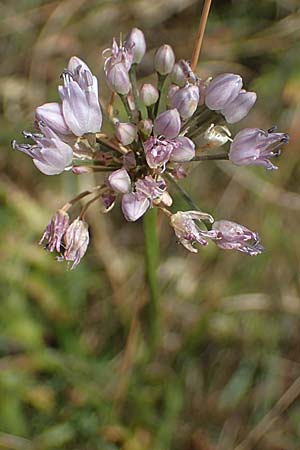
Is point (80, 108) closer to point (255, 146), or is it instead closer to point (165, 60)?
point (165, 60)

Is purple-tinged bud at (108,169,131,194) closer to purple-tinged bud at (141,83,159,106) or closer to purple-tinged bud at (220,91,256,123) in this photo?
purple-tinged bud at (141,83,159,106)

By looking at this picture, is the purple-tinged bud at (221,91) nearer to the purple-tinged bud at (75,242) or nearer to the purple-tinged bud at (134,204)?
the purple-tinged bud at (134,204)

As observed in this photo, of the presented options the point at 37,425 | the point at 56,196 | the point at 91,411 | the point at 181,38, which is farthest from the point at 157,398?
the point at 181,38

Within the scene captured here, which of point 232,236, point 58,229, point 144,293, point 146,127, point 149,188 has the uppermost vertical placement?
point 146,127

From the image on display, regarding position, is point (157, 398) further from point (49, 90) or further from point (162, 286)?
point (49, 90)

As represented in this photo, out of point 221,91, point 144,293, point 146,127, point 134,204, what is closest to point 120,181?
point 134,204

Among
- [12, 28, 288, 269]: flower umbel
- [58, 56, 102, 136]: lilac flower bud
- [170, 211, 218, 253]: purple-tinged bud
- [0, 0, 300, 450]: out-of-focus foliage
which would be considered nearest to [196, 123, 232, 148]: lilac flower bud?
[12, 28, 288, 269]: flower umbel

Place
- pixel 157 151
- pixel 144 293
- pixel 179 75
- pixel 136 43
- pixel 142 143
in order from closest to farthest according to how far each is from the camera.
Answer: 1. pixel 157 151
2. pixel 142 143
3. pixel 179 75
4. pixel 136 43
5. pixel 144 293
